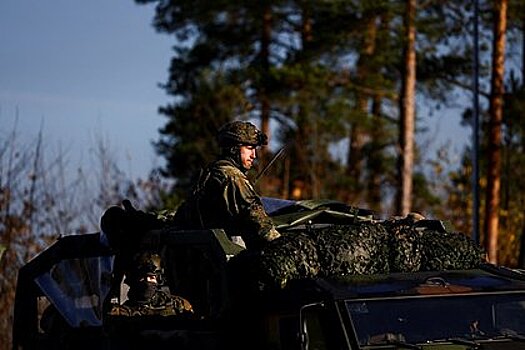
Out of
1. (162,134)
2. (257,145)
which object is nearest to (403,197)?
(162,134)

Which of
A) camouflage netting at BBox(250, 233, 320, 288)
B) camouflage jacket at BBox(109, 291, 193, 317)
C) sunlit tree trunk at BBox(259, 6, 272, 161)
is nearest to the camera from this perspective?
camouflage netting at BBox(250, 233, 320, 288)

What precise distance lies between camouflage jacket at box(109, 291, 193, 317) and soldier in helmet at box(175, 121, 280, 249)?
56cm

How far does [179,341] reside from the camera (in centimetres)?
1027

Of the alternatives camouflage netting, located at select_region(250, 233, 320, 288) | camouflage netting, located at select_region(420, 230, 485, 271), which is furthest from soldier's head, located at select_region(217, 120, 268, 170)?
camouflage netting, located at select_region(420, 230, 485, 271)

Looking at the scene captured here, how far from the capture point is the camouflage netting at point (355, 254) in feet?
32.0

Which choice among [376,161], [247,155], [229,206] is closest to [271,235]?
[229,206]

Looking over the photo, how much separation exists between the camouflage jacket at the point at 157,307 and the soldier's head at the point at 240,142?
111cm

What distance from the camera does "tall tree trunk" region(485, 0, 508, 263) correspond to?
3247 centimetres

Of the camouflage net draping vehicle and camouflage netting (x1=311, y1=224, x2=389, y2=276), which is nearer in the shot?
the camouflage net draping vehicle

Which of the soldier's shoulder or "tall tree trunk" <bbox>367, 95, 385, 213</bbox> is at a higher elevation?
"tall tree trunk" <bbox>367, 95, 385, 213</bbox>

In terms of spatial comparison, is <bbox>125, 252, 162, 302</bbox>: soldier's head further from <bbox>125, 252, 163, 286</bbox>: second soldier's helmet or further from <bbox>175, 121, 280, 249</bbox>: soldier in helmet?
<bbox>175, 121, 280, 249</bbox>: soldier in helmet

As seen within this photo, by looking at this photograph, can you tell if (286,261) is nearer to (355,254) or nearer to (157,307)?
(355,254)

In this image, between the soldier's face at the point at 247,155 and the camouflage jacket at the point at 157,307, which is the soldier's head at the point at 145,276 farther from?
the soldier's face at the point at 247,155

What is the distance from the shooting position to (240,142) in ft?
35.9
